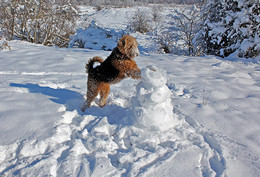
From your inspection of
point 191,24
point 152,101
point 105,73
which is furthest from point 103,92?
point 191,24

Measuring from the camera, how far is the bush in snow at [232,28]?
6570 mm

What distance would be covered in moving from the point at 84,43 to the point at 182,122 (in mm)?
9699

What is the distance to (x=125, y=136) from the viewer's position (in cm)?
218

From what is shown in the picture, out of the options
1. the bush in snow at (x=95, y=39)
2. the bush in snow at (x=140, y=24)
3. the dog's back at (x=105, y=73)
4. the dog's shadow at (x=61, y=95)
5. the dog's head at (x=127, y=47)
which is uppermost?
the bush in snow at (x=140, y=24)

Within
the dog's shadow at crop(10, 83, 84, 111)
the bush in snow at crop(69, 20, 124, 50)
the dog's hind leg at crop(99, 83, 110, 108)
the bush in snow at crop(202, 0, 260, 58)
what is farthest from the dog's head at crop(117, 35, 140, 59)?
the bush in snow at crop(69, 20, 124, 50)

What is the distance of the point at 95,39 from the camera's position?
11.5 meters

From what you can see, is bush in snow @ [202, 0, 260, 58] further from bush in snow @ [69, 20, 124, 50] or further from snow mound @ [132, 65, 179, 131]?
snow mound @ [132, 65, 179, 131]

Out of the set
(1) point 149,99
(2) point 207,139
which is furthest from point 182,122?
(1) point 149,99

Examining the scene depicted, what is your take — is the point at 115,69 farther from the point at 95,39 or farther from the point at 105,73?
the point at 95,39

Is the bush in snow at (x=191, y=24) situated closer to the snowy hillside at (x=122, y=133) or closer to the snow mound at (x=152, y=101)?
the snowy hillside at (x=122, y=133)

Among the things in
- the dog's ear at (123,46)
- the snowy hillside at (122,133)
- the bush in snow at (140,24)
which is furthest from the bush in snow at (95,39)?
the dog's ear at (123,46)

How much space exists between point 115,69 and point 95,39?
31.4 ft

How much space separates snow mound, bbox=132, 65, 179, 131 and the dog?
335mm

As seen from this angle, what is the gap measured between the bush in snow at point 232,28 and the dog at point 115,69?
5819mm
